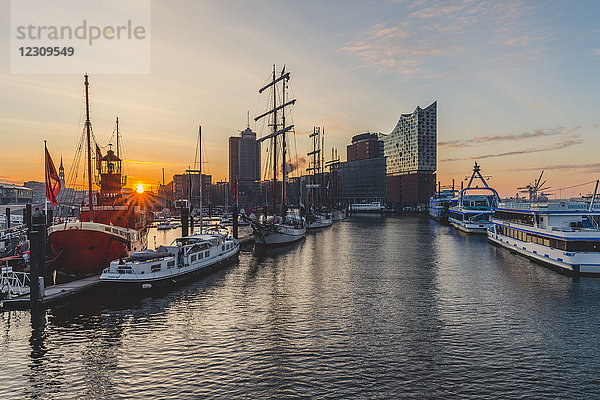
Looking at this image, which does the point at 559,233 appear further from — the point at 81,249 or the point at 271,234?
the point at 81,249

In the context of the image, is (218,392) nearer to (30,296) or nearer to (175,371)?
(175,371)

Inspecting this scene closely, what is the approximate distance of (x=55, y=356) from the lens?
2297 cm

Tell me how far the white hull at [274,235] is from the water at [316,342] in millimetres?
28359

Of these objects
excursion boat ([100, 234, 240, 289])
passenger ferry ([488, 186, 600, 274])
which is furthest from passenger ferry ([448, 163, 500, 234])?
excursion boat ([100, 234, 240, 289])

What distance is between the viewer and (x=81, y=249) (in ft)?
135

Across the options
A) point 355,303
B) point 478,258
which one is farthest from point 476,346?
point 478,258

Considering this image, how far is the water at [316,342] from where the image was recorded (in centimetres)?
1953

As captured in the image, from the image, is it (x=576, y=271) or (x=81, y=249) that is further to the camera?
(x=576, y=271)

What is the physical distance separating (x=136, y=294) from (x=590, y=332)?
124ft

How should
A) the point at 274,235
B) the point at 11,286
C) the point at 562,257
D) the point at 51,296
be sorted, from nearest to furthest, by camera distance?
the point at 51,296, the point at 11,286, the point at 562,257, the point at 274,235

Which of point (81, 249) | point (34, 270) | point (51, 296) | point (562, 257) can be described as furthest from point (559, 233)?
point (81, 249)

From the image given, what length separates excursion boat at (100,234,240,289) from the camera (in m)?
36.3

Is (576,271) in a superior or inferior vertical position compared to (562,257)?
inferior

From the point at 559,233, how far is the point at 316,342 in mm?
37038
